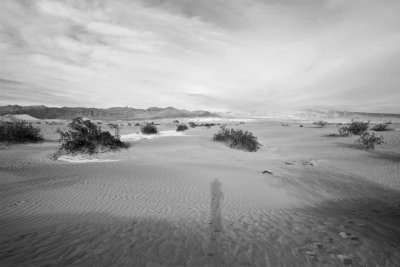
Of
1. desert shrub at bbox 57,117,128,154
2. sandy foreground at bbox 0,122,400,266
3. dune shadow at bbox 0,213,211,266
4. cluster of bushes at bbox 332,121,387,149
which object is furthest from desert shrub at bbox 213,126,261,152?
dune shadow at bbox 0,213,211,266

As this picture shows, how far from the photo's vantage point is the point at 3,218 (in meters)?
3.97

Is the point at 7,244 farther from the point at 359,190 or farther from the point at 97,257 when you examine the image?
the point at 359,190

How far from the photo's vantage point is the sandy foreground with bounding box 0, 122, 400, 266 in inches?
117

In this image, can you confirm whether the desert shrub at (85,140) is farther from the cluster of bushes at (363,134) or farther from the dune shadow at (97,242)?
the cluster of bushes at (363,134)

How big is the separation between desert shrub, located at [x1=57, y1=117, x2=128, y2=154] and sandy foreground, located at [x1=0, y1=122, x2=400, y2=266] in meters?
1.50

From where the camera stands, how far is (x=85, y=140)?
11.4m

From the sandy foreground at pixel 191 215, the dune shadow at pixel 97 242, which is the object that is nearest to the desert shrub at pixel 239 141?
the sandy foreground at pixel 191 215

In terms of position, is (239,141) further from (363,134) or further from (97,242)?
(97,242)

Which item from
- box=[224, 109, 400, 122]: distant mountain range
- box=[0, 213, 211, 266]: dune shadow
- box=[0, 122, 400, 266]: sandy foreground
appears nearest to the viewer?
box=[0, 213, 211, 266]: dune shadow

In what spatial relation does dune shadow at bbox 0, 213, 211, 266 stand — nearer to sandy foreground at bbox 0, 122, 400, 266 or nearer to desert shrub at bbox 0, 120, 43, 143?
sandy foreground at bbox 0, 122, 400, 266

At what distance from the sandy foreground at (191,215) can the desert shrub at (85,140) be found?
1.50 m

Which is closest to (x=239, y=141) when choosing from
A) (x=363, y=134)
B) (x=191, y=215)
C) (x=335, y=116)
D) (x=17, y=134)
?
(x=363, y=134)

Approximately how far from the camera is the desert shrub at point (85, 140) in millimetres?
10984

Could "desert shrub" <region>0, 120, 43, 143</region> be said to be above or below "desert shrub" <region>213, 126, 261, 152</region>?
above
